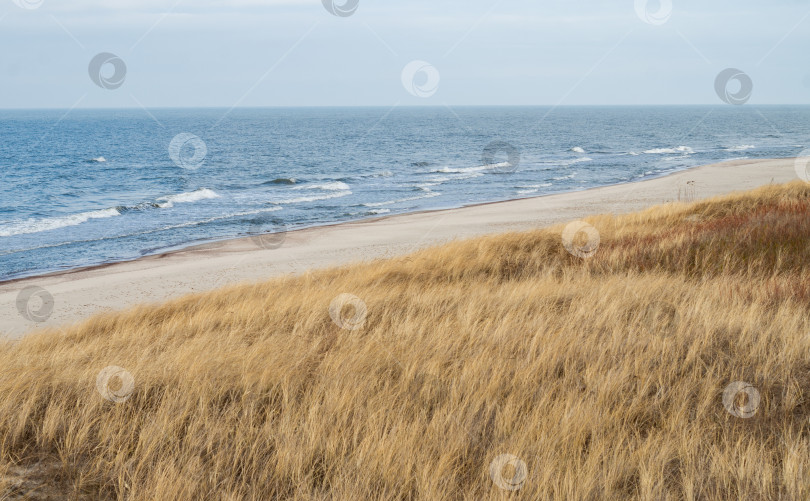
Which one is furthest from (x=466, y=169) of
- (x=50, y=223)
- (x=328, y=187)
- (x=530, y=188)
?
A: (x=50, y=223)

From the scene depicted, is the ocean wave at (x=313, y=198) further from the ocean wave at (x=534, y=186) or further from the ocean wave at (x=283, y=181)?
the ocean wave at (x=534, y=186)

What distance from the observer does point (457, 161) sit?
2186 inches

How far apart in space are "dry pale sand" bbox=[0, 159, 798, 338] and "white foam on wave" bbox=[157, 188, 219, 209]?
1328 cm

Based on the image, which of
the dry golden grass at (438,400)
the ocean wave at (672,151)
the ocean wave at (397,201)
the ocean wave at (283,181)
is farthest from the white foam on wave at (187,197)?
the ocean wave at (672,151)

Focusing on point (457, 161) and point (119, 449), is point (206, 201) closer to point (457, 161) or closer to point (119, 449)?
point (457, 161)

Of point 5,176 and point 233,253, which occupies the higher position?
point 5,176

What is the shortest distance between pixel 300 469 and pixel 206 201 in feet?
107

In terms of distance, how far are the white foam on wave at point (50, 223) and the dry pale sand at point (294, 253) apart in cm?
1034

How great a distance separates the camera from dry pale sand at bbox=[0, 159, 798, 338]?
45.4 ft

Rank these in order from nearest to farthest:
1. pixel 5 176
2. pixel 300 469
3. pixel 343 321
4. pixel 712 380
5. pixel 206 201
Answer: pixel 300 469 → pixel 712 380 → pixel 343 321 → pixel 206 201 → pixel 5 176

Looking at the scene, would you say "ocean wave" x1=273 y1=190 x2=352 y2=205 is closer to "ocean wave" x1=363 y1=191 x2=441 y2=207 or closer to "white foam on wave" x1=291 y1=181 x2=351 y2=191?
"white foam on wave" x1=291 y1=181 x2=351 y2=191

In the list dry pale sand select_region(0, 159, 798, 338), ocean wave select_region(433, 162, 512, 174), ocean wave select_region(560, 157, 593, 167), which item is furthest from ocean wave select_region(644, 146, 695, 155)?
dry pale sand select_region(0, 159, 798, 338)

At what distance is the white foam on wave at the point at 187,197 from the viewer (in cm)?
3316

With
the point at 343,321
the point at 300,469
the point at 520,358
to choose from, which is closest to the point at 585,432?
the point at 520,358
